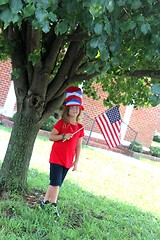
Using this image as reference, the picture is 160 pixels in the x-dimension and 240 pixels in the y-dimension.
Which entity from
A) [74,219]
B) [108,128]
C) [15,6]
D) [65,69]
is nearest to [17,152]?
[74,219]

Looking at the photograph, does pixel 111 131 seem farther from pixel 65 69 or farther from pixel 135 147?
pixel 135 147

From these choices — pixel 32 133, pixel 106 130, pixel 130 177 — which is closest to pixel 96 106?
pixel 130 177

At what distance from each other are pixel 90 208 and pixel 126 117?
38.1 ft

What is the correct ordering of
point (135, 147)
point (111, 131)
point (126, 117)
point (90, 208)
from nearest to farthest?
1. point (90, 208)
2. point (111, 131)
3. point (135, 147)
4. point (126, 117)

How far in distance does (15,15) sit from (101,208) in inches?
166

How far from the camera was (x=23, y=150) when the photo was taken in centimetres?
529

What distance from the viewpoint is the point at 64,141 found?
4820 millimetres

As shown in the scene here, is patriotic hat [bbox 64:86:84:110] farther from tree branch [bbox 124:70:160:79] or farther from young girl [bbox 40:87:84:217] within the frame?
tree branch [bbox 124:70:160:79]

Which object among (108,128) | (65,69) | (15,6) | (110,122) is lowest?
(108,128)

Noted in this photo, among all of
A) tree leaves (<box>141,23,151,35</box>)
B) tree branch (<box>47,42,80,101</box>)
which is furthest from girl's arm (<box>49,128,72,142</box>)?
tree leaves (<box>141,23,151,35</box>)

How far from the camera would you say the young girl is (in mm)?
4789

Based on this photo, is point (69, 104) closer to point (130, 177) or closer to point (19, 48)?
point (19, 48)

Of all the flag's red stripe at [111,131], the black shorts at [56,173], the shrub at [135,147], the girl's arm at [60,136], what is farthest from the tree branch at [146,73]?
the shrub at [135,147]

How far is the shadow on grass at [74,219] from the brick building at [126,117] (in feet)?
28.9
